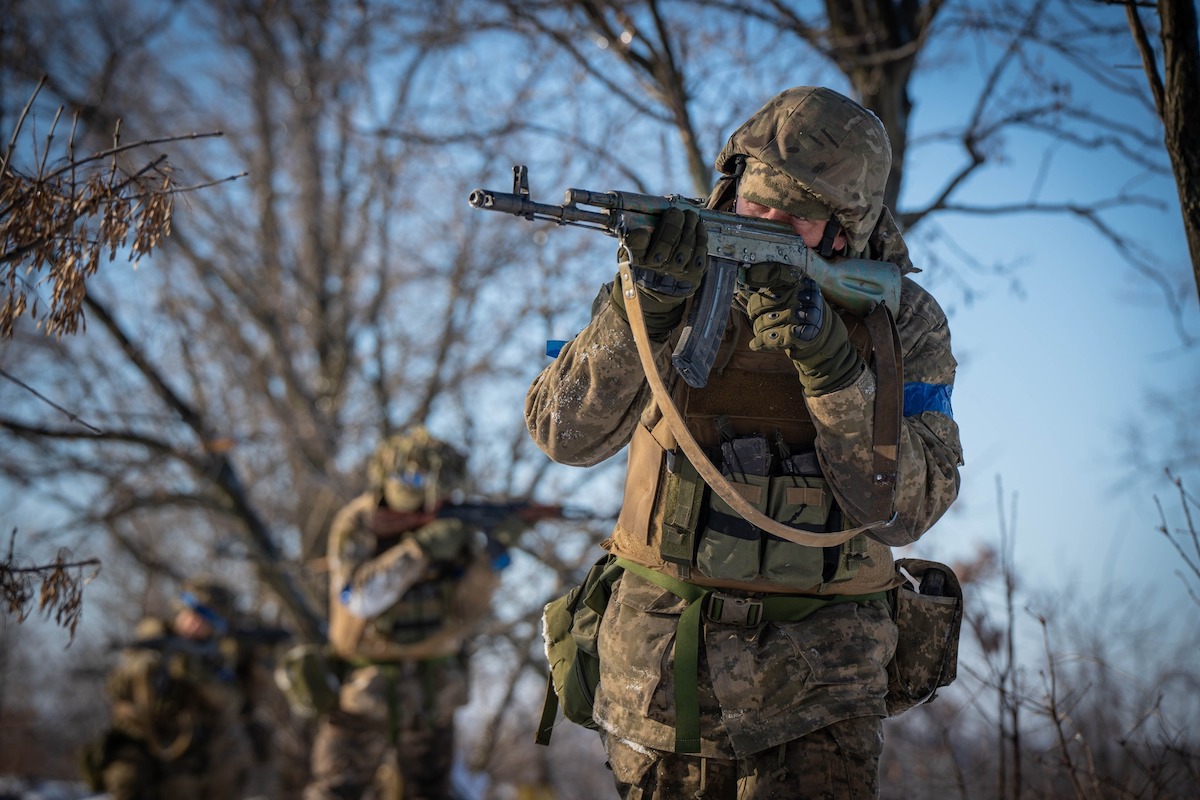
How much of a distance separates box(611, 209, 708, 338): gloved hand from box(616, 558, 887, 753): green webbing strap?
758 millimetres

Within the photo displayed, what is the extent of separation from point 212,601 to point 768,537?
8.10 metres

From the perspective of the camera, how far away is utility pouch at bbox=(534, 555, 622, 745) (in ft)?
10.2

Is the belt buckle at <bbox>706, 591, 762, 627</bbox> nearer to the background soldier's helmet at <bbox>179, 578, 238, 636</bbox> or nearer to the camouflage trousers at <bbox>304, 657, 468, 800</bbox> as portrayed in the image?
the camouflage trousers at <bbox>304, 657, 468, 800</bbox>

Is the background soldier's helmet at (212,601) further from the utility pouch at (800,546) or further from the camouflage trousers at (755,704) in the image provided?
the utility pouch at (800,546)

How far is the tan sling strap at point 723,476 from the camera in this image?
2.80 meters

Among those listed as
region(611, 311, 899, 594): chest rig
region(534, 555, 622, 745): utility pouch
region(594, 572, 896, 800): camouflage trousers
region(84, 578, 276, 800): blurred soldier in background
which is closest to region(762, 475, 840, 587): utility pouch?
region(611, 311, 899, 594): chest rig

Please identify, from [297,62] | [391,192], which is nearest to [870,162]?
[391,192]

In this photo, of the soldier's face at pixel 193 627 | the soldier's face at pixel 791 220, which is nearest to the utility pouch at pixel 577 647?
the soldier's face at pixel 791 220

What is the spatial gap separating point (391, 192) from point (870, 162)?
1237 centimetres

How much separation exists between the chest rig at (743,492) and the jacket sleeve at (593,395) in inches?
3.8

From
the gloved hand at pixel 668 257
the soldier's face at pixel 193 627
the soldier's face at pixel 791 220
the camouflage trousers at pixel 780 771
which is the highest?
the soldier's face at pixel 791 220

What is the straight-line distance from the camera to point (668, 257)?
2740mm

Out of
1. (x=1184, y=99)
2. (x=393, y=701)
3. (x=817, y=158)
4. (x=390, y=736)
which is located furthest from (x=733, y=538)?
(x=390, y=736)

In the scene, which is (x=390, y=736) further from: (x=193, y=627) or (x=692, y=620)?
(x=692, y=620)
